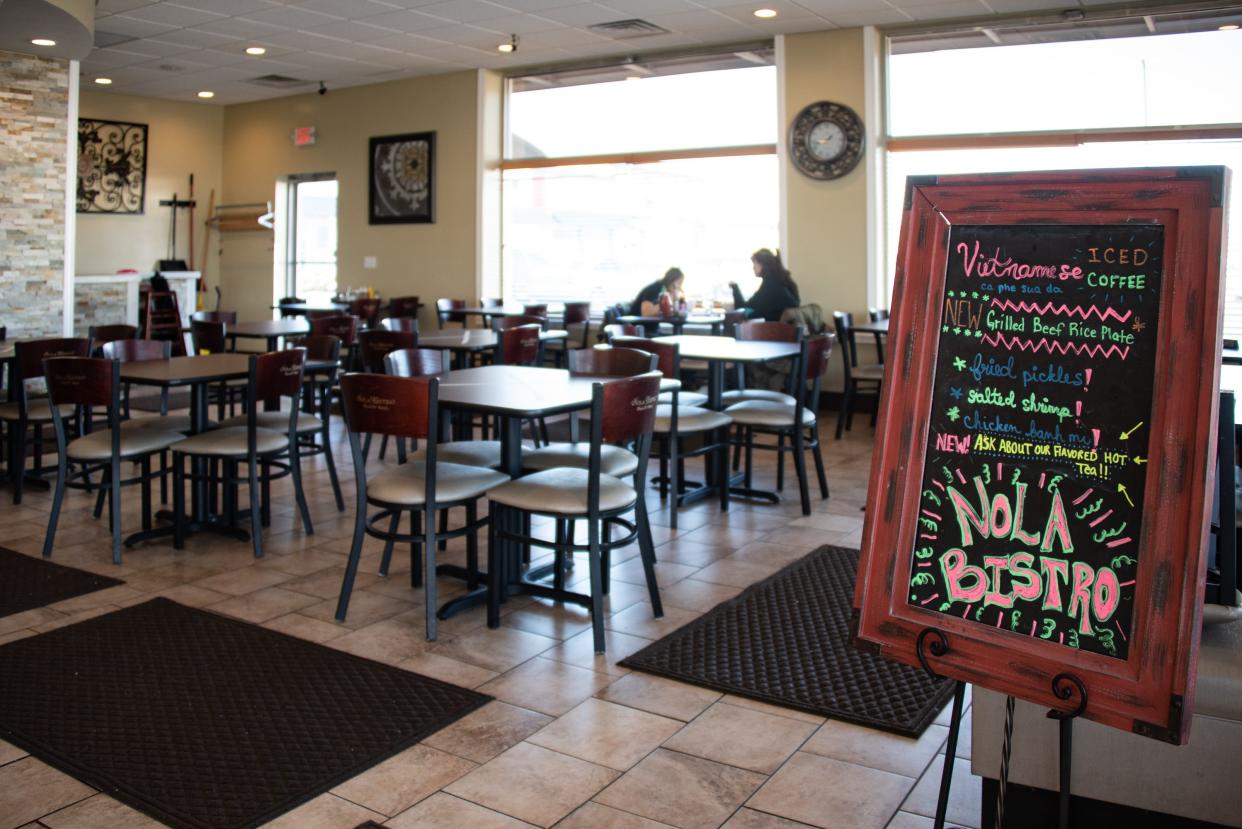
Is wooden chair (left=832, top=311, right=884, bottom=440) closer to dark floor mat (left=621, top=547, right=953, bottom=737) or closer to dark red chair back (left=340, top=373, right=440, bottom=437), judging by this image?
dark floor mat (left=621, top=547, right=953, bottom=737)

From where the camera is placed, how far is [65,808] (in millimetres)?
2508

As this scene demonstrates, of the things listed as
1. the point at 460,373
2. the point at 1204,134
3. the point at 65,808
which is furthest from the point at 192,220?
the point at 65,808

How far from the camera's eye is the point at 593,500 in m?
3.52

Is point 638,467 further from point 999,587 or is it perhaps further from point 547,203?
Answer: point 547,203

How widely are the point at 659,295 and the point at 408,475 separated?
545 centimetres

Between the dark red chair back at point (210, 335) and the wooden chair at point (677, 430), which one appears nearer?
the wooden chair at point (677, 430)

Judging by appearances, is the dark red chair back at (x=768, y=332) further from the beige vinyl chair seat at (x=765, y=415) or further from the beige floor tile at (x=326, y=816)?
the beige floor tile at (x=326, y=816)

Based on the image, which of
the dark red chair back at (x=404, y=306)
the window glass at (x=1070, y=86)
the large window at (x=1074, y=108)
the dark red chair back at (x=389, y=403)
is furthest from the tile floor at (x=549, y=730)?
the dark red chair back at (x=404, y=306)

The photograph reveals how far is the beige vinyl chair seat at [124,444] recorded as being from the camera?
177 inches

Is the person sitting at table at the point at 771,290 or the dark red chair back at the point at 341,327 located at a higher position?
the person sitting at table at the point at 771,290

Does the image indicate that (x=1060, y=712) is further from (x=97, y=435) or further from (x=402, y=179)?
(x=402, y=179)

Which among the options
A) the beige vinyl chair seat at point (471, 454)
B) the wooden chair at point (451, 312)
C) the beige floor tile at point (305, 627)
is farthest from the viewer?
the wooden chair at point (451, 312)

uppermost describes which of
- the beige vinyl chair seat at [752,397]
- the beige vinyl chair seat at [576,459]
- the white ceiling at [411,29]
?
the white ceiling at [411,29]

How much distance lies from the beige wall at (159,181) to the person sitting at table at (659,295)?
250 inches
